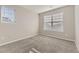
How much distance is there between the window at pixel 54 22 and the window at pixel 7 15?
648 mm

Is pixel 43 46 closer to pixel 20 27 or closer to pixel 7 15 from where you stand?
pixel 20 27

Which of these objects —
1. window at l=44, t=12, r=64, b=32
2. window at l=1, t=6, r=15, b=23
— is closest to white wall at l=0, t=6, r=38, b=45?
window at l=1, t=6, r=15, b=23

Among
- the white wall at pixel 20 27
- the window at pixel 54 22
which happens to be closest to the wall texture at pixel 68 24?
the window at pixel 54 22

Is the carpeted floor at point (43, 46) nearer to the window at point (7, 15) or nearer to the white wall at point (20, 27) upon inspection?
the white wall at point (20, 27)

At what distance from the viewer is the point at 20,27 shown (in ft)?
4.83

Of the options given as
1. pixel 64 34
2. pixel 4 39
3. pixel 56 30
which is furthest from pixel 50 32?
pixel 4 39

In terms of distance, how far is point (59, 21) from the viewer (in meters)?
1.45

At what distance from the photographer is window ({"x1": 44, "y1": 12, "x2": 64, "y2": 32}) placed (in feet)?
4.74

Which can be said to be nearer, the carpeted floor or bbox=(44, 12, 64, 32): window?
the carpeted floor

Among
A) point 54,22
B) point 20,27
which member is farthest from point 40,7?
point 20,27

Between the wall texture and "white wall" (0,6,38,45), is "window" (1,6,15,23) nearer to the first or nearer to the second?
"white wall" (0,6,38,45)

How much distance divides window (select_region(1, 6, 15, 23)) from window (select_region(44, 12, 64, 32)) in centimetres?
65
